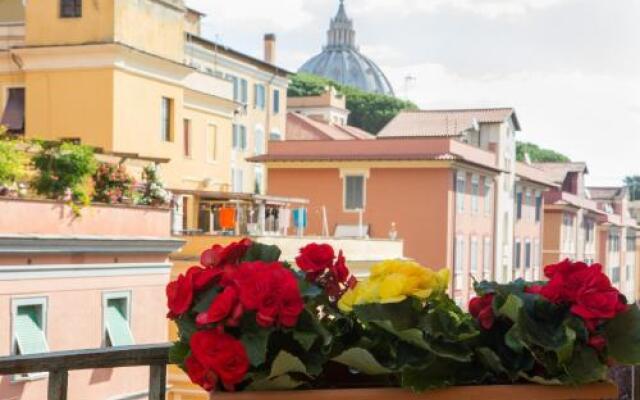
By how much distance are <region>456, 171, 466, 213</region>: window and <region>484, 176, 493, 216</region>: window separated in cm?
310

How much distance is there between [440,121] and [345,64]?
105 m

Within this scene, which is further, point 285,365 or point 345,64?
point 345,64

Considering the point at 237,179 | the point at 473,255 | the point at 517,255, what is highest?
the point at 237,179

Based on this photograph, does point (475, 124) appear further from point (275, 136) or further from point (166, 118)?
point (166, 118)

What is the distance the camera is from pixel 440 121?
140 feet

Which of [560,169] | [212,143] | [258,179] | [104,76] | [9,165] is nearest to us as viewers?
[9,165]

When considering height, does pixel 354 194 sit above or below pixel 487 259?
above

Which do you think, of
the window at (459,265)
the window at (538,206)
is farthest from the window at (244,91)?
the window at (538,206)

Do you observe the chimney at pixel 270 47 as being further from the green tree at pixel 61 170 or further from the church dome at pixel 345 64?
the church dome at pixel 345 64

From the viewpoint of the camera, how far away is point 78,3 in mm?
26391

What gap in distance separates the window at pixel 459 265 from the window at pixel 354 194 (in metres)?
3.14

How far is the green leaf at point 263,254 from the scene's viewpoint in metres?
2.71

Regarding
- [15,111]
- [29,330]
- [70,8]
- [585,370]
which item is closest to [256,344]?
[585,370]

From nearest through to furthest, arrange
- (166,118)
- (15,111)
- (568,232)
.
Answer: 1. (15,111)
2. (166,118)
3. (568,232)
